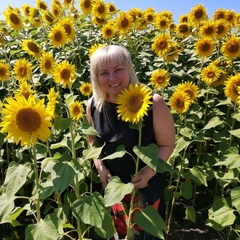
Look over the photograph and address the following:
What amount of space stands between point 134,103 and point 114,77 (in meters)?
0.35

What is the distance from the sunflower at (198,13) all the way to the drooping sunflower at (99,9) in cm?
119

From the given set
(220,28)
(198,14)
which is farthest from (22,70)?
(198,14)

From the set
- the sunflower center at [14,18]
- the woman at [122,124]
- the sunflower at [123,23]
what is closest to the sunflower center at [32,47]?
the sunflower at [123,23]

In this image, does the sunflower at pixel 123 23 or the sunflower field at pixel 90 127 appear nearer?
the sunflower field at pixel 90 127

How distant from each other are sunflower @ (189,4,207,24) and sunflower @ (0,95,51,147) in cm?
360

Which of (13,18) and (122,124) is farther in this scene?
(13,18)

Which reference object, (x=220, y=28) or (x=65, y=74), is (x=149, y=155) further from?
(x=220, y=28)

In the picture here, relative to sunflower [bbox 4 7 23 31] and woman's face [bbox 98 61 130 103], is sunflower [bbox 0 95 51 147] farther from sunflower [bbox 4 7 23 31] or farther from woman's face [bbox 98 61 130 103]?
sunflower [bbox 4 7 23 31]

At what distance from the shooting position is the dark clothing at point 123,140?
2270mm

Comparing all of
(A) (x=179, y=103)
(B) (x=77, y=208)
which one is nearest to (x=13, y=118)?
(B) (x=77, y=208)

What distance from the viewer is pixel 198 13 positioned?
4824 millimetres

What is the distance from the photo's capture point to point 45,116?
183 cm

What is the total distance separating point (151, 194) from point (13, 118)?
1.09m

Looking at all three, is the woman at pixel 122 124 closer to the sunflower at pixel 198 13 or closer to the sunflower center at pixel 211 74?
the sunflower center at pixel 211 74
